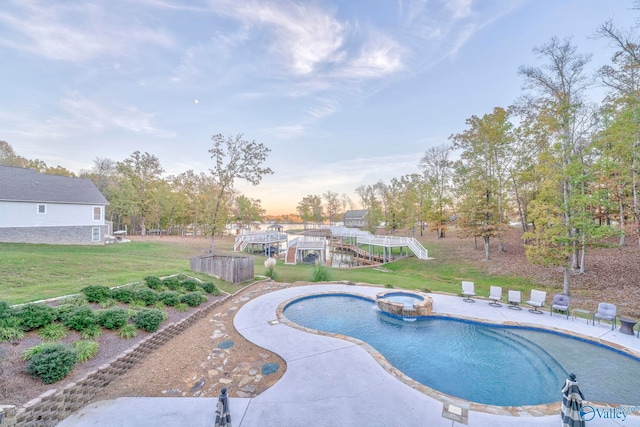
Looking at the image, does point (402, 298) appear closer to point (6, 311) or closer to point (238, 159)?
point (6, 311)

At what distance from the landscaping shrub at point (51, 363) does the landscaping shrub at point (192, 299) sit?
155 inches

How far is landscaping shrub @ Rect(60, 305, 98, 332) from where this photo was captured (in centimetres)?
546

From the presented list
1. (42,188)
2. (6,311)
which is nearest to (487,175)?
(6,311)

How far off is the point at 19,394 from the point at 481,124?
2538 cm

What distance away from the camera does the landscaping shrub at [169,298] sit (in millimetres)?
8011

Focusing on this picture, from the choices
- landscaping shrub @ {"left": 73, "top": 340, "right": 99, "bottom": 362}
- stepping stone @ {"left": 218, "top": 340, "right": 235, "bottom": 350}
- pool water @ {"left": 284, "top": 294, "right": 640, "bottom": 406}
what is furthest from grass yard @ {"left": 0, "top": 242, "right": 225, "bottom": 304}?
pool water @ {"left": 284, "top": 294, "right": 640, "bottom": 406}

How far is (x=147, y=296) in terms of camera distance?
7.64 metres

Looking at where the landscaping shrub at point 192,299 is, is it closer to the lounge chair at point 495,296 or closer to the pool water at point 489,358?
the pool water at point 489,358

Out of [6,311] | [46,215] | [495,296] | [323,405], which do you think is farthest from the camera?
[46,215]

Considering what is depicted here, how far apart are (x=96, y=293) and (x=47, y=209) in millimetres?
18711

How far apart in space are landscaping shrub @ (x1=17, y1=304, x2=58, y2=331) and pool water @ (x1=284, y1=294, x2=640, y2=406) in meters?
6.12

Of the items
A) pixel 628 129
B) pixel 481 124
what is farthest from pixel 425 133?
pixel 628 129

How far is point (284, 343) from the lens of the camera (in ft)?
21.1

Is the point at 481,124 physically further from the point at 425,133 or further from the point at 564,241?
the point at 564,241
